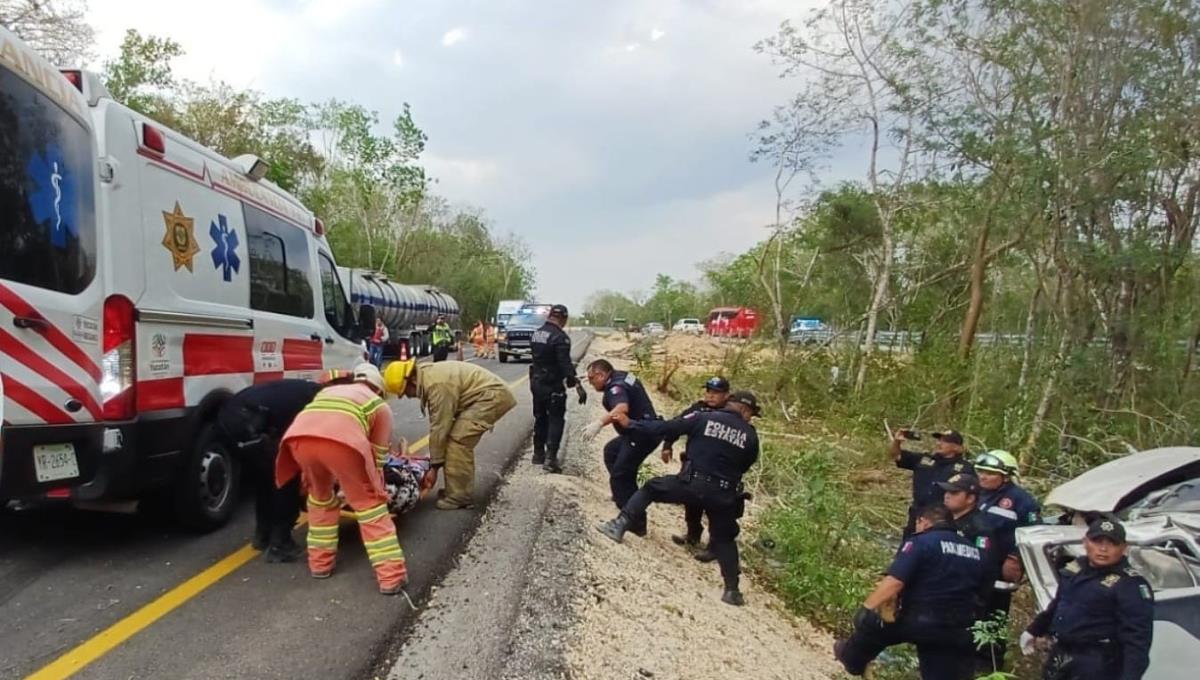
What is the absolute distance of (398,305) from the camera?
77.4 feet

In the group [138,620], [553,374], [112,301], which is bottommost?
[138,620]

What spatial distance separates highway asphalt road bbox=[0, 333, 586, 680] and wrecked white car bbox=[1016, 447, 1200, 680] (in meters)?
3.55

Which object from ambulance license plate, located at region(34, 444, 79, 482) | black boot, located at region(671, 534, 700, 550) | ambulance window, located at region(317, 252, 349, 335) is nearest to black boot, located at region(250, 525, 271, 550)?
ambulance license plate, located at region(34, 444, 79, 482)

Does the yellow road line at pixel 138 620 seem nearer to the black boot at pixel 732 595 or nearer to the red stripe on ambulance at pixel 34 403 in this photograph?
the red stripe on ambulance at pixel 34 403

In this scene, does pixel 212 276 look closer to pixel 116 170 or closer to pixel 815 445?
pixel 116 170

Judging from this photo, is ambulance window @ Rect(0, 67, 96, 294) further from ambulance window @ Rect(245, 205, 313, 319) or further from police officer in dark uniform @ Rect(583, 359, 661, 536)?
police officer in dark uniform @ Rect(583, 359, 661, 536)

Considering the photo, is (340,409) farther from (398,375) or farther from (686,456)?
(686,456)

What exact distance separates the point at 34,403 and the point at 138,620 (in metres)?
1.11

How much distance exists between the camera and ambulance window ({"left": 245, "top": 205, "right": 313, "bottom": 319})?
5176 mm

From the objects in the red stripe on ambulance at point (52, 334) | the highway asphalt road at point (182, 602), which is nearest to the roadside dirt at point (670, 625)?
the highway asphalt road at point (182, 602)

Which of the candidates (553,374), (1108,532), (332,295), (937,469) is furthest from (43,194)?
(937,469)

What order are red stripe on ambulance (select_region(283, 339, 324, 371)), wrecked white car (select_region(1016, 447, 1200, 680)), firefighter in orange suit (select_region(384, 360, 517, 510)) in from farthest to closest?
red stripe on ambulance (select_region(283, 339, 324, 371))
firefighter in orange suit (select_region(384, 360, 517, 510))
wrecked white car (select_region(1016, 447, 1200, 680))

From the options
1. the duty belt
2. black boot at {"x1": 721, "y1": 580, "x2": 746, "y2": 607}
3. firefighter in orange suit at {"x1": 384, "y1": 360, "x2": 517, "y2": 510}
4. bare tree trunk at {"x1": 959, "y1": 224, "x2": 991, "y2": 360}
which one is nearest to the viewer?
the duty belt

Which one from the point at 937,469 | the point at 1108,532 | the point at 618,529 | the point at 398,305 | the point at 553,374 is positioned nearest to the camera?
the point at 1108,532
